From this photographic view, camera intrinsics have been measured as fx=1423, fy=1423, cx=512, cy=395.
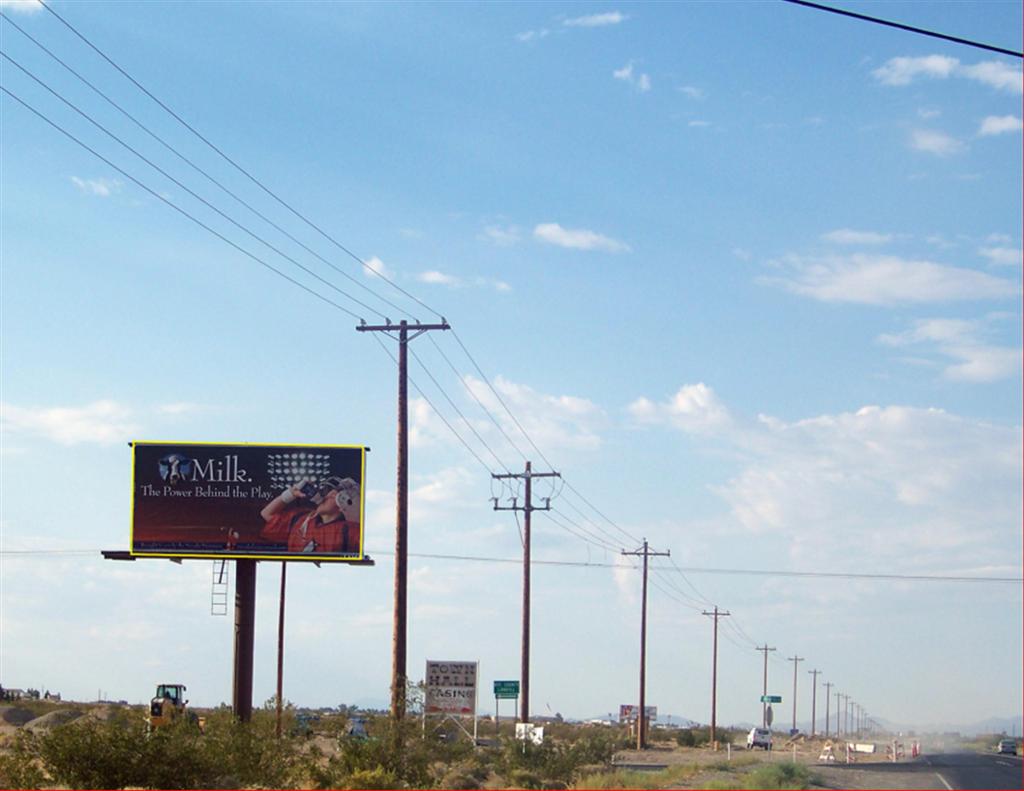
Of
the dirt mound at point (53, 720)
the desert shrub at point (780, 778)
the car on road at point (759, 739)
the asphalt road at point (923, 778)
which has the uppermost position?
the desert shrub at point (780, 778)

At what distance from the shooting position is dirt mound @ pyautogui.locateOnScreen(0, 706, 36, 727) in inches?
3595

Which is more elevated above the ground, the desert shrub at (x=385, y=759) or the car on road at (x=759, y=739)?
the desert shrub at (x=385, y=759)

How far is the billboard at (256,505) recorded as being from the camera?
4862 cm

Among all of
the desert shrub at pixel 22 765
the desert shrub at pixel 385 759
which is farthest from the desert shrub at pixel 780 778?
the desert shrub at pixel 22 765

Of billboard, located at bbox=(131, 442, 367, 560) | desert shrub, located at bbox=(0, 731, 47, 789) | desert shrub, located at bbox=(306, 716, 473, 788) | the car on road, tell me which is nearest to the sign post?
billboard, located at bbox=(131, 442, 367, 560)

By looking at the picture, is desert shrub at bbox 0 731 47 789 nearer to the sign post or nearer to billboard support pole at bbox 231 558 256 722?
billboard support pole at bbox 231 558 256 722

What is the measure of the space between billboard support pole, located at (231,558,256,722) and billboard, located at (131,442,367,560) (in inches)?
31.1

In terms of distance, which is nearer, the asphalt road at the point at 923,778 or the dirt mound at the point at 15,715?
the asphalt road at the point at 923,778

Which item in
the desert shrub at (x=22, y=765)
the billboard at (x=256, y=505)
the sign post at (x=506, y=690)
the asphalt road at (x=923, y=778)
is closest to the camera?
the desert shrub at (x=22, y=765)

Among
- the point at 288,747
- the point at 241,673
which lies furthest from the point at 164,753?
the point at 241,673

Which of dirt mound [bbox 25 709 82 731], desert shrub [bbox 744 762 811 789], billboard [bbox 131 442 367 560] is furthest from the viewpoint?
dirt mound [bbox 25 709 82 731]

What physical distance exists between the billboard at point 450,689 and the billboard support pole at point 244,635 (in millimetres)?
5871

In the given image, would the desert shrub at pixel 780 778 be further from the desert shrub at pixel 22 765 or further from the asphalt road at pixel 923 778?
the desert shrub at pixel 22 765

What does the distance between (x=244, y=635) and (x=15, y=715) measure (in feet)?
176
